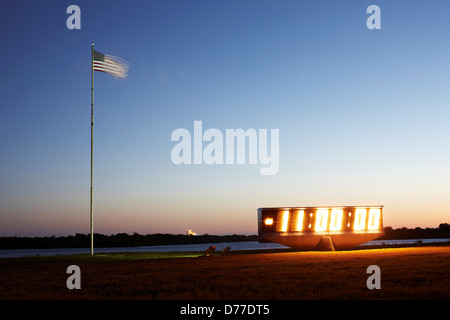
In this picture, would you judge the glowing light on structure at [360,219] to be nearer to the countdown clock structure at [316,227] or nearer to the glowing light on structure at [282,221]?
the countdown clock structure at [316,227]

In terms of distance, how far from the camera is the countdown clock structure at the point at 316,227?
138 feet

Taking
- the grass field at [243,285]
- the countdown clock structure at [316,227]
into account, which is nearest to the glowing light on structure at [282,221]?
the countdown clock structure at [316,227]

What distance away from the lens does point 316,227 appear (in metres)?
42.8

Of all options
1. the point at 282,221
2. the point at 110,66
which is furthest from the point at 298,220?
the point at 110,66

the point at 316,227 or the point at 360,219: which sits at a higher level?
the point at 360,219

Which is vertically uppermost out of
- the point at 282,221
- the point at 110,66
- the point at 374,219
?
the point at 110,66

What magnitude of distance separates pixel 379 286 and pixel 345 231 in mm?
30142

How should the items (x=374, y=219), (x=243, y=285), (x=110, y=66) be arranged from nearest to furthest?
(x=243, y=285) < (x=110, y=66) < (x=374, y=219)

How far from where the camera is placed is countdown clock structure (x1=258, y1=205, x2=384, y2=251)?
138 feet

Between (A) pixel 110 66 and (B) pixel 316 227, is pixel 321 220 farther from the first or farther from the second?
(A) pixel 110 66
